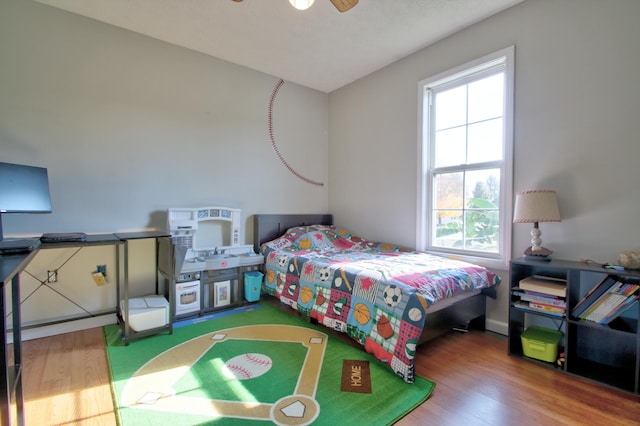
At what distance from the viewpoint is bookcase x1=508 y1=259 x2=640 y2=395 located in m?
1.83

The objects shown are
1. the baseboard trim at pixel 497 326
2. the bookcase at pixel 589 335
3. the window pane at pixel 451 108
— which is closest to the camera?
the bookcase at pixel 589 335

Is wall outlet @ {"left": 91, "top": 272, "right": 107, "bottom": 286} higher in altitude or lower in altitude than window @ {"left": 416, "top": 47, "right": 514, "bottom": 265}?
lower

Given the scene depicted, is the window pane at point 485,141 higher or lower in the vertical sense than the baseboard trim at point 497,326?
Result: higher

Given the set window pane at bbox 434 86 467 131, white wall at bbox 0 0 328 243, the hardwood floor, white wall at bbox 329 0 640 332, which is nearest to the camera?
the hardwood floor

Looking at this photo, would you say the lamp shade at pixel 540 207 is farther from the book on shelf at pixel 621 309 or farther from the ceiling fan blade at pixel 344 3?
the ceiling fan blade at pixel 344 3

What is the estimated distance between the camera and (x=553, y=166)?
7.56 feet

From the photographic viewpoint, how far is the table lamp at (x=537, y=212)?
6.94 feet

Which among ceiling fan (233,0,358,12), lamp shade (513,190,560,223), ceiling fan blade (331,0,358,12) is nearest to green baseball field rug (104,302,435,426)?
lamp shade (513,190,560,223)

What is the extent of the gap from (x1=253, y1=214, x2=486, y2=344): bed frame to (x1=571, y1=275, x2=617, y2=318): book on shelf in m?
0.66

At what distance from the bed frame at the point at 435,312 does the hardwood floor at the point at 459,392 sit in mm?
204

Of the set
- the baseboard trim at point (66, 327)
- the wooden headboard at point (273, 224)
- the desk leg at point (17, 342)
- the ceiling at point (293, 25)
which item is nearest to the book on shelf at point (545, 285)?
the ceiling at point (293, 25)

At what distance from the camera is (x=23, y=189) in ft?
6.73

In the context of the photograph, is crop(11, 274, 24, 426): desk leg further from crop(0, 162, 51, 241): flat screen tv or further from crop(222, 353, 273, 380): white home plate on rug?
crop(222, 353, 273, 380): white home plate on rug

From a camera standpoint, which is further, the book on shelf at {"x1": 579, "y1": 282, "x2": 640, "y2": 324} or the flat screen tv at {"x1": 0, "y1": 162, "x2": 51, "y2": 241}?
the flat screen tv at {"x1": 0, "y1": 162, "x2": 51, "y2": 241}
